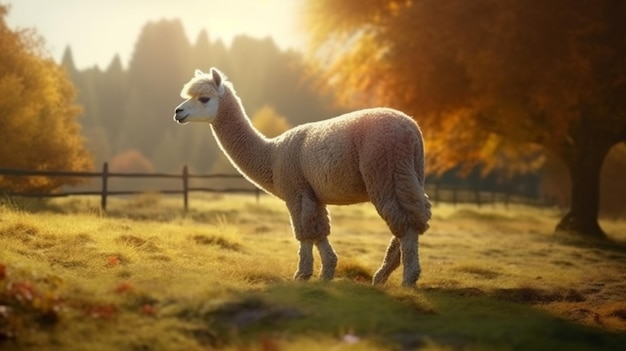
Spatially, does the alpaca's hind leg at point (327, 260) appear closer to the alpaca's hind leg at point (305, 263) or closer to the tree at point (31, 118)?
the alpaca's hind leg at point (305, 263)

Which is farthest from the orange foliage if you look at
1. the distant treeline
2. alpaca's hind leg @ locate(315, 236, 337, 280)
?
the distant treeline

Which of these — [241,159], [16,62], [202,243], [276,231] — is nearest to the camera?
[241,159]

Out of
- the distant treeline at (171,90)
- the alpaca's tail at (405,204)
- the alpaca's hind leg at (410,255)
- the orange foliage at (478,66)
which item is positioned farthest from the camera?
the distant treeline at (171,90)

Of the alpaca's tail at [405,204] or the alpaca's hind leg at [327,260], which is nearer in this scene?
the alpaca's tail at [405,204]

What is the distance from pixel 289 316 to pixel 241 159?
399cm

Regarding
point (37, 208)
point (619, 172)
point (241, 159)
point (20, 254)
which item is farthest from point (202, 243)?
point (619, 172)

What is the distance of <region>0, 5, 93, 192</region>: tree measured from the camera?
18516mm

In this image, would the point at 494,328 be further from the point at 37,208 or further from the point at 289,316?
the point at 37,208

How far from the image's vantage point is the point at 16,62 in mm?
19781

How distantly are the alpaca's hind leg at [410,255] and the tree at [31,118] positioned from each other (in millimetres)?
13824

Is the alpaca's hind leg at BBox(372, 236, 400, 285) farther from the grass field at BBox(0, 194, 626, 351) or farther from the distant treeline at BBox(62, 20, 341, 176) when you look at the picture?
the distant treeline at BBox(62, 20, 341, 176)

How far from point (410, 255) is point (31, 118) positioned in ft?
47.3

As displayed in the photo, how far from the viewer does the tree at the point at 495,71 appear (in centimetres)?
1642

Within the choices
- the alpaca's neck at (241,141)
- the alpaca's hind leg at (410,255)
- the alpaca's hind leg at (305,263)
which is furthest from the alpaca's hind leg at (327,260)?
the alpaca's neck at (241,141)
